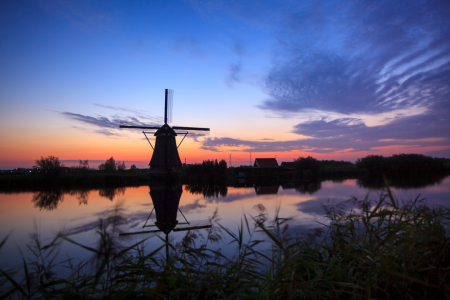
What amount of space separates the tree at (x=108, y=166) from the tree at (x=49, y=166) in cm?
855

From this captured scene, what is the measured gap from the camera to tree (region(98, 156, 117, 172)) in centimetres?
3253

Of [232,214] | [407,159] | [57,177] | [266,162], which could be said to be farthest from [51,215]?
[407,159]

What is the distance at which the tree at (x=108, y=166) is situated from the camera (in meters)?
32.5

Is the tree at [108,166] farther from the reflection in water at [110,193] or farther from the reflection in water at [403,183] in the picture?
the reflection in water at [403,183]

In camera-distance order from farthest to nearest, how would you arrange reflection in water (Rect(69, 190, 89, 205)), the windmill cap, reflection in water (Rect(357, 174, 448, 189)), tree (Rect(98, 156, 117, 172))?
tree (Rect(98, 156, 117, 172)) → the windmill cap → reflection in water (Rect(357, 174, 448, 189)) → reflection in water (Rect(69, 190, 89, 205))

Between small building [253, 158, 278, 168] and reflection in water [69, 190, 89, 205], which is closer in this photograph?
reflection in water [69, 190, 89, 205]

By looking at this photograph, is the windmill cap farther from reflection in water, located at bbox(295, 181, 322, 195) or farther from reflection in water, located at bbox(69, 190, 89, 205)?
reflection in water, located at bbox(295, 181, 322, 195)

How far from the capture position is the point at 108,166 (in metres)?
32.7

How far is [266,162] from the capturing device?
130 feet

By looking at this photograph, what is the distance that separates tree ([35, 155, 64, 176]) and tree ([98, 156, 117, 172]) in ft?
28.1

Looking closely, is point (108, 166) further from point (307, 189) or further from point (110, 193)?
point (307, 189)

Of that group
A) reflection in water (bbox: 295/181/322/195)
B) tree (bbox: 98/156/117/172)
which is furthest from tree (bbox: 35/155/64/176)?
reflection in water (bbox: 295/181/322/195)

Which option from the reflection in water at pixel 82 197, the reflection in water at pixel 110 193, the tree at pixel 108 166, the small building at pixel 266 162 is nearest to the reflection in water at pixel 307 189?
the reflection in water at pixel 110 193

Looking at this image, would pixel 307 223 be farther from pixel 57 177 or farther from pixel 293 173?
pixel 293 173
